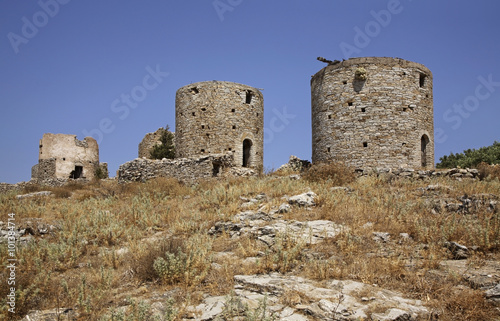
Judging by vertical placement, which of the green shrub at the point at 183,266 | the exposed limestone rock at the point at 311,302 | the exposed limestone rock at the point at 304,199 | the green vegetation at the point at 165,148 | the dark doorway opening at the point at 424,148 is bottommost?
the exposed limestone rock at the point at 311,302

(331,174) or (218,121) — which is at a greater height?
(218,121)

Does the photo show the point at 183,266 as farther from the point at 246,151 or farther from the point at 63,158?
the point at 63,158

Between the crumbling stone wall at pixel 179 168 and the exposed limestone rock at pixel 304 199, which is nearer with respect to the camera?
the exposed limestone rock at pixel 304 199

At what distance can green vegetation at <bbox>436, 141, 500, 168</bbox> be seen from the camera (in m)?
22.8

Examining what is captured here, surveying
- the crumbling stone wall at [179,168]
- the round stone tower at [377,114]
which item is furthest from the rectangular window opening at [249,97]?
the round stone tower at [377,114]

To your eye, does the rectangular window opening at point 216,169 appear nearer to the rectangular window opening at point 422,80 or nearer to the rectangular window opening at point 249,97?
the rectangular window opening at point 249,97

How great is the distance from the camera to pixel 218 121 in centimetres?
1855

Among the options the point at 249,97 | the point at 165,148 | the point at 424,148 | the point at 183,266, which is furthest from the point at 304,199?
the point at 165,148

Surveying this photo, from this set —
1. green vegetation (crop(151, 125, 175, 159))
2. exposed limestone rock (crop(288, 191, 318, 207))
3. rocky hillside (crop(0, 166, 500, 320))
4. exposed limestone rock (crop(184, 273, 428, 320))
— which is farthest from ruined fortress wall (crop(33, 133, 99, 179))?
exposed limestone rock (crop(184, 273, 428, 320))

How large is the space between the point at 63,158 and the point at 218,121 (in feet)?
46.2

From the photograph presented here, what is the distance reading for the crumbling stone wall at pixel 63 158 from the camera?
2653 centimetres

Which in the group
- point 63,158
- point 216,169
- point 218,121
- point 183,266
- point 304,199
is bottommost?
point 183,266

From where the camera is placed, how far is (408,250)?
20.2ft

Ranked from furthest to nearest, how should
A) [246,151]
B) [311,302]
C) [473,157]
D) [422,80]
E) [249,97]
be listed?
[473,157]
[246,151]
[249,97]
[422,80]
[311,302]
